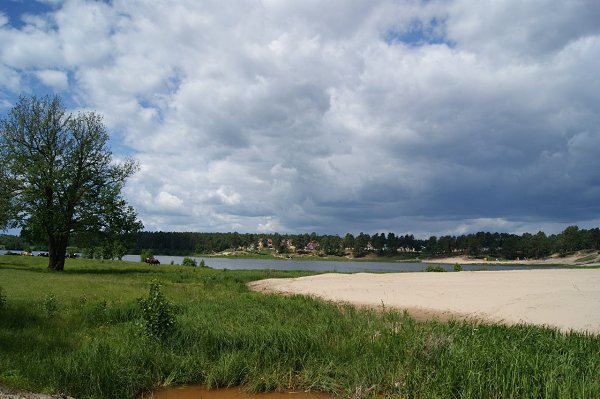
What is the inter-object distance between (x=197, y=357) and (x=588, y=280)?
887 inches

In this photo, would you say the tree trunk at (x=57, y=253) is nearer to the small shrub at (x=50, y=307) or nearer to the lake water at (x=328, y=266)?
the small shrub at (x=50, y=307)

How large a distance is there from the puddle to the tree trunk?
113ft

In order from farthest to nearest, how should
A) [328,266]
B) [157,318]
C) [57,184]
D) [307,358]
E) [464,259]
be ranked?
1. [464,259]
2. [328,266]
3. [57,184]
4. [157,318]
5. [307,358]

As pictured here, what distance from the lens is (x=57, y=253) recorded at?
39.1m

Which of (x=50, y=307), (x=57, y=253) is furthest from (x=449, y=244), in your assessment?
(x=50, y=307)

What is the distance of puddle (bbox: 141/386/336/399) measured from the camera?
28.9 feet

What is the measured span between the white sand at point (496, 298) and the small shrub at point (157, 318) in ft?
27.3

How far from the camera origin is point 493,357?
8750mm

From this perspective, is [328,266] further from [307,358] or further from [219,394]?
[219,394]

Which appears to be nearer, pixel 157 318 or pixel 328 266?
pixel 157 318

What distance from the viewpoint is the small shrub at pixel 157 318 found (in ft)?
36.3

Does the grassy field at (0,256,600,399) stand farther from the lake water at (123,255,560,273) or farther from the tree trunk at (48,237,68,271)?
the lake water at (123,255,560,273)

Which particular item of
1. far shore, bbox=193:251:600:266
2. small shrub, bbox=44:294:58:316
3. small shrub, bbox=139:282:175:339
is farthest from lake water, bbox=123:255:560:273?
small shrub, bbox=139:282:175:339

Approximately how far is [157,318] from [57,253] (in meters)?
33.4
